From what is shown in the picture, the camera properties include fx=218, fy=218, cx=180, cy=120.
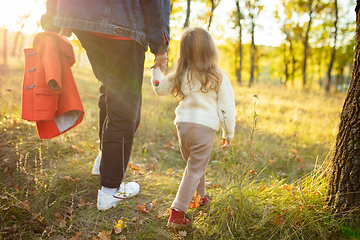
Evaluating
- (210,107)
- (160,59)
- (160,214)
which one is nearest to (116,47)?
(160,59)

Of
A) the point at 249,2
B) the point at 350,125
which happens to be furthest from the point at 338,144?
the point at 249,2

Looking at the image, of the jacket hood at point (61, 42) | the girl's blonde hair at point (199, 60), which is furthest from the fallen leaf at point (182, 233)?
the jacket hood at point (61, 42)

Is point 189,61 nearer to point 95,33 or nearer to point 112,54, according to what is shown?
point 112,54

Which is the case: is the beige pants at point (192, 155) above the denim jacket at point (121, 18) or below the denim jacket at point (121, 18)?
below

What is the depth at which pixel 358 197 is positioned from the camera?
58.5 inches

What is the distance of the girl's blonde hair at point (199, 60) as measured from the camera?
1.71 meters

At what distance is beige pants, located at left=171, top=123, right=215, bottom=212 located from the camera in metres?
1.71

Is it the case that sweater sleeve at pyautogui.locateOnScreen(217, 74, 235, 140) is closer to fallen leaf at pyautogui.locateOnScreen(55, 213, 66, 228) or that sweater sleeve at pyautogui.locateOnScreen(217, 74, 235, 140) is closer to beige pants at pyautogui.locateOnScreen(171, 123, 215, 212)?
beige pants at pyautogui.locateOnScreen(171, 123, 215, 212)

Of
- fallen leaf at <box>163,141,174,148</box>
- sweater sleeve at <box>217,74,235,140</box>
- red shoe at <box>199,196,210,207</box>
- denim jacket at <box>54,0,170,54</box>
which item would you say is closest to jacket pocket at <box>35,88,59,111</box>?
denim jacket at <box>54,0,170,54</box>

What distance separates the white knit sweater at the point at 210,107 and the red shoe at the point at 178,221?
0.72m

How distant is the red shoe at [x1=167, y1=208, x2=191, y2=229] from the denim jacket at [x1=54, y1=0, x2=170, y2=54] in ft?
4.24

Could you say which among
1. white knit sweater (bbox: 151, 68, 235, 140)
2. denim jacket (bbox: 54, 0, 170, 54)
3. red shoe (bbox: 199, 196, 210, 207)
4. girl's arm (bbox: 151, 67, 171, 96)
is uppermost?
denim jacket (bbox: 54, 0, 170, 54)

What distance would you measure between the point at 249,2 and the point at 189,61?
51.9 feet

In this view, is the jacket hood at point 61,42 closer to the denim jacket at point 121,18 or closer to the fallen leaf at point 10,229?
the denim jacket at point 121,18
